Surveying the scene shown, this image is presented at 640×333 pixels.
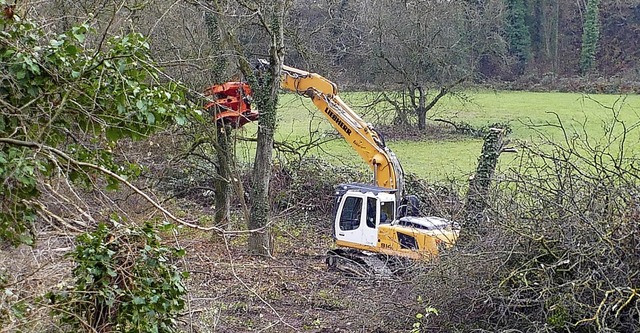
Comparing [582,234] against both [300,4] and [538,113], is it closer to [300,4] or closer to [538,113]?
[300,4]

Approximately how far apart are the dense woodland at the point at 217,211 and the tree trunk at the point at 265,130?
0.03 m

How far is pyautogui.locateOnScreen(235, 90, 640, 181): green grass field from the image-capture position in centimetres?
1494

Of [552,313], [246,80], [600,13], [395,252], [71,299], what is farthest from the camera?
[600,13]

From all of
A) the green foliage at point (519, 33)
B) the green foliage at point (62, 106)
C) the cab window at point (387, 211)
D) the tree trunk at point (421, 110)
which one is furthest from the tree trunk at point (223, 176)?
the green foliage at point (519, 33)

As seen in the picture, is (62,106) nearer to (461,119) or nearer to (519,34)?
(461,119)

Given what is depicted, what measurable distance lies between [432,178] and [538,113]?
11.2m

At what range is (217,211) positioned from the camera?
1316 cm

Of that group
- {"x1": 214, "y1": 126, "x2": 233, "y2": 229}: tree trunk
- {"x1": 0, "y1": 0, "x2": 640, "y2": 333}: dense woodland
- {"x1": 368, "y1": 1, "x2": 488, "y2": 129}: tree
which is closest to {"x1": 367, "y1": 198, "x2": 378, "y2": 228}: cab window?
{"x1": 0, "y1": 0, "x2": 640, "y2": 333}: dense woodland

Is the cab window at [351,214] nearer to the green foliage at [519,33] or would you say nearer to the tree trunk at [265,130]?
the tree trunk at [265,130]

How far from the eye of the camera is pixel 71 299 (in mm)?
4188

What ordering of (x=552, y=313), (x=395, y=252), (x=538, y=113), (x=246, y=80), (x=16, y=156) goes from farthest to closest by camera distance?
(x=538, y=113) → (x=246, y=80) → (x=395, y=252) → (x=552, y=313) → (x=16, y=156)

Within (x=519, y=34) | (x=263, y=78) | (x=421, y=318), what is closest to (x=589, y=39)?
(x=519, y=34)

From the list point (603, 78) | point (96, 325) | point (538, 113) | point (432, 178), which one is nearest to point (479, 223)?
point (96, 325)

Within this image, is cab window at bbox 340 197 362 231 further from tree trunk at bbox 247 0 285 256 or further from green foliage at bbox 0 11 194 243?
green foliage at bbox 0 11 194 243
